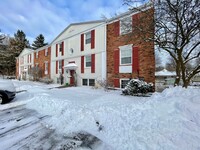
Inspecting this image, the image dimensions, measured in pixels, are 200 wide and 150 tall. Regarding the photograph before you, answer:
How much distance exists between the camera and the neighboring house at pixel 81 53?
1497cm

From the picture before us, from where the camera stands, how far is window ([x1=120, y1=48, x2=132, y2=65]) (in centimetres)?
1276

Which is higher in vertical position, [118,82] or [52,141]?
[118,82]

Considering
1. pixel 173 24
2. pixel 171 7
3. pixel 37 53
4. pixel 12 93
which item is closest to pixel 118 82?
pixel 173 24

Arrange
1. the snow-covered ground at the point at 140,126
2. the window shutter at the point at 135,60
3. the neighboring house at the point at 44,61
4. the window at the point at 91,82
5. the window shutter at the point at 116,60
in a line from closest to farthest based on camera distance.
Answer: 1. the snow-covered ground at the point at 140,126
2. the window shutter at the point at 135,60
3. the window shutter at the point at 116,60
4. the window at the point at 91,82
5. the neighboring house at the point at 44,61

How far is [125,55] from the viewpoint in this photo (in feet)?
43.0

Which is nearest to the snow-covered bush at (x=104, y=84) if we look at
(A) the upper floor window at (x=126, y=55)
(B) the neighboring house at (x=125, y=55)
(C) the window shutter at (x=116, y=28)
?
(B) the neighboring house at (x=125, y=55)

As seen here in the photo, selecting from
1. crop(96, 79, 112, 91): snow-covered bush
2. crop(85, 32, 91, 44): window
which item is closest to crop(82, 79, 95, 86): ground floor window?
crop(96, 79, 112, 91): snow-covered bush

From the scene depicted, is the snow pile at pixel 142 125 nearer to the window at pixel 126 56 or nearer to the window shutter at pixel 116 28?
the window at pixel 126 56

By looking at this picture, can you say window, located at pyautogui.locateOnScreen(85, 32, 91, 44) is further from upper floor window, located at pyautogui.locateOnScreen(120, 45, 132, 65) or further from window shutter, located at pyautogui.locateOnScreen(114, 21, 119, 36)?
upper floor window, located at pyautogui.locateOnScreen(120, 45, 132, 65)

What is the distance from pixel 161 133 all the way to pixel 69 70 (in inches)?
652

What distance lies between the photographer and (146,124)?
3.76m

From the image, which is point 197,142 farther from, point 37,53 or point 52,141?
point 37,53

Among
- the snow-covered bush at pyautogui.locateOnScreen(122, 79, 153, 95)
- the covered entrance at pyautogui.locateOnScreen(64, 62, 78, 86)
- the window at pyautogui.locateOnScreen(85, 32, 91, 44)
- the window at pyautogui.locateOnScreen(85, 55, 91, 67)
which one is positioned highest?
the window at pyautogui.locateOnScreen(85, 32, 91, 44)

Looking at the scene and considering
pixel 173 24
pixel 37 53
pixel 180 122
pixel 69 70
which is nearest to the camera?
pixel 180 122
